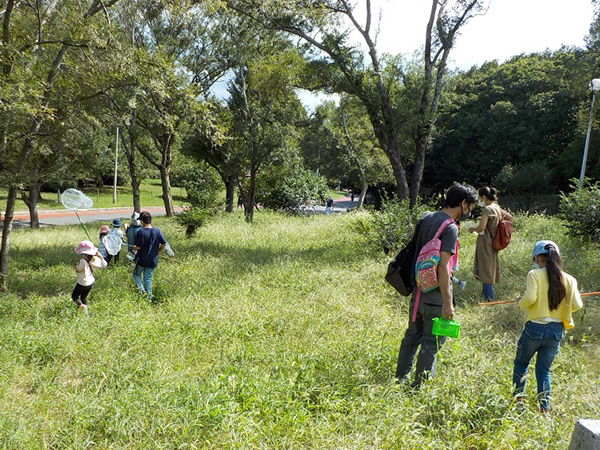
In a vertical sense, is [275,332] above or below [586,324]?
below

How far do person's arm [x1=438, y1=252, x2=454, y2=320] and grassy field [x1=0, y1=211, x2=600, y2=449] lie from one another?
2.52ft

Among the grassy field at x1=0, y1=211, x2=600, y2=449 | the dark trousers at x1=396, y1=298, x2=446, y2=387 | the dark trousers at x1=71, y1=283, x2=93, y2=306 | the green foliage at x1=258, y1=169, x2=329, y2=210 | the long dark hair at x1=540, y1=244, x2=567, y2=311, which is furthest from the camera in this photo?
the green foliage at x1=258, y1=169, x2=329, y2=210

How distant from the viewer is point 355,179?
34875mm

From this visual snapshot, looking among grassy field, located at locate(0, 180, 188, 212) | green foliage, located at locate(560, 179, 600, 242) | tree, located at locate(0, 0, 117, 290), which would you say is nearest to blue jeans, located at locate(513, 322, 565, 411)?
green foliage, located at locate(560, 179, 600, 242)

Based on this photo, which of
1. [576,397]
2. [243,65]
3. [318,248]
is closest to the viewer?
[576,397]

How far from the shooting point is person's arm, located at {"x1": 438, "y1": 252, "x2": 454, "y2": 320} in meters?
3.23

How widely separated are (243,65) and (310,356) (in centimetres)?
1593

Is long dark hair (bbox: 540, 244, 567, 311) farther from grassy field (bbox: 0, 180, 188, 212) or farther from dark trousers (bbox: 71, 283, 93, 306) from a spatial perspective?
grassy field (bbox: 0, 180, 188, 212)

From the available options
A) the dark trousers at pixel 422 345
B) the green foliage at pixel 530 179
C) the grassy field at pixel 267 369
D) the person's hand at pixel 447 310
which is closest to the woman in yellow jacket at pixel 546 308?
the grassy field at pixel 267 369

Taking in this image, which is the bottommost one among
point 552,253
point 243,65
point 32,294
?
point 32,294

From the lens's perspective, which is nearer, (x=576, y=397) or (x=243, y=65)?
(x=576, y=397)

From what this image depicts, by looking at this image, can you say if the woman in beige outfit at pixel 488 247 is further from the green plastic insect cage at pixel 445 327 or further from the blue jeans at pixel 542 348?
the green plastic insect cage at pixel 445 327

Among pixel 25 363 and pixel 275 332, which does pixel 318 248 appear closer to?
pixel 275 332

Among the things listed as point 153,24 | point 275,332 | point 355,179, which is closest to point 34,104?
point 275,332
